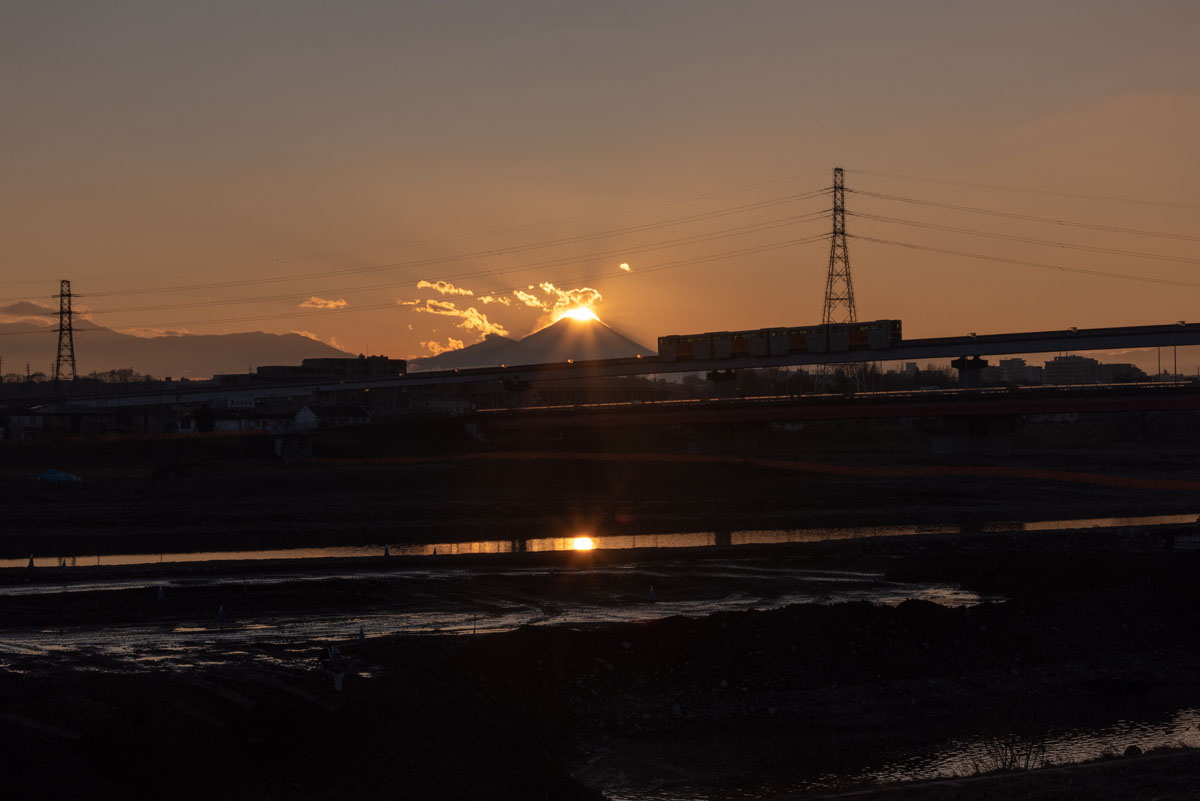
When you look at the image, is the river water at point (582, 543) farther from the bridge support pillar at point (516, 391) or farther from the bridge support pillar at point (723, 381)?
the bridge support pillar at point (516, 391)

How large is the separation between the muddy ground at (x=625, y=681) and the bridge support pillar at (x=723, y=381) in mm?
82342

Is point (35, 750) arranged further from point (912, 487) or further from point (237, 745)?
point (912, 487)

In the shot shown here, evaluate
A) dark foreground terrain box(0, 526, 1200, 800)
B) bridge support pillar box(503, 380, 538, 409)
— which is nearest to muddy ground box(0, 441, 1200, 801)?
dark foreground terrain box(0, 526, 1200, 800)

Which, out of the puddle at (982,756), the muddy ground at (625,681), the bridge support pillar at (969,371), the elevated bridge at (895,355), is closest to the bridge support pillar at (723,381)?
the elevated bridge at (895,355)

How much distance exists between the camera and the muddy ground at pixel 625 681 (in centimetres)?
1841

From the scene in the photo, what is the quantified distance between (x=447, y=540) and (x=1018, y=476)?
52.4 m

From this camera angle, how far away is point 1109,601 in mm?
32594

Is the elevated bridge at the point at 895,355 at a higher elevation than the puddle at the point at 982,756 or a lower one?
higher

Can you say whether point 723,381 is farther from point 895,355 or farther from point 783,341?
point 895,355

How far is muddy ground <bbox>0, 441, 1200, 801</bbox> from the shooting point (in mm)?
18406

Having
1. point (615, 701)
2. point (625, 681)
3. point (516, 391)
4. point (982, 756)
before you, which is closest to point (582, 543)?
point (625, 681)

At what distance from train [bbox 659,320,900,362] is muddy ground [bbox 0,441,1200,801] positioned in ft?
233

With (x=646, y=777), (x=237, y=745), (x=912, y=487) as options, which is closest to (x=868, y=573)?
(x=646, y=777)

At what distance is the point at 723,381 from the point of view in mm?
135125
